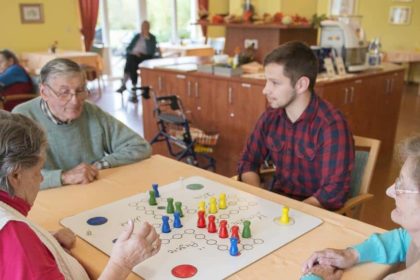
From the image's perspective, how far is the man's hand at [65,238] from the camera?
1.21 m

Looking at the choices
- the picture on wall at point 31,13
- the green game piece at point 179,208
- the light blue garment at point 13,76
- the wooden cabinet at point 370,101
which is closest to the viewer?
the green game piece at point 179,208

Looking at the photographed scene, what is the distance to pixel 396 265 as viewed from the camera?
118 cm

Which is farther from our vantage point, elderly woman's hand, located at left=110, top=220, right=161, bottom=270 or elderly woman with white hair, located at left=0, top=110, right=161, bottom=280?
elderly woman's hand, located at left=110, top=220, right=161, bottom=270

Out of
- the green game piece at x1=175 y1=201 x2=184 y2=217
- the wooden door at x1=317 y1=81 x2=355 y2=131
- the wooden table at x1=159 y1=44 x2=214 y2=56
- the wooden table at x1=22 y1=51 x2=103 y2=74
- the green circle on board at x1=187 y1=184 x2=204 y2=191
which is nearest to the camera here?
the green game piece at x1=175 y1=201 x2=184 y2=217

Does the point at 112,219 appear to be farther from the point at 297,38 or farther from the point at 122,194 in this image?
the point at 297,38

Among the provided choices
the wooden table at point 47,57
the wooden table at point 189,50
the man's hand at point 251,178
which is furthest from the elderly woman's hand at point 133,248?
the wooden table at point 189,50

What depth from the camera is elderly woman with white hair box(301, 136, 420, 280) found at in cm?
104

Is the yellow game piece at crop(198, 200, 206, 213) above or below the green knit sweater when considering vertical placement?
below

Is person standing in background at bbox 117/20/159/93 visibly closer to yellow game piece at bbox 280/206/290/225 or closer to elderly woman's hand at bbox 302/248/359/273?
yellow game piece at bbox 280/206/290/225

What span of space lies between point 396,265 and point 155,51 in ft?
23.0

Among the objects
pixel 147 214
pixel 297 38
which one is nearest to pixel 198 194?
pixel 147 214

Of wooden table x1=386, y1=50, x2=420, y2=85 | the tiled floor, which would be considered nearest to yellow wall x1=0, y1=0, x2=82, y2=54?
the tiled floor

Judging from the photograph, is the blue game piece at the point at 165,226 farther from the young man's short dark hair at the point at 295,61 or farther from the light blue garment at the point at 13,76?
the light blue garment at the point at 13,76

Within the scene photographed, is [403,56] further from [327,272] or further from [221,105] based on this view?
[327,272]
